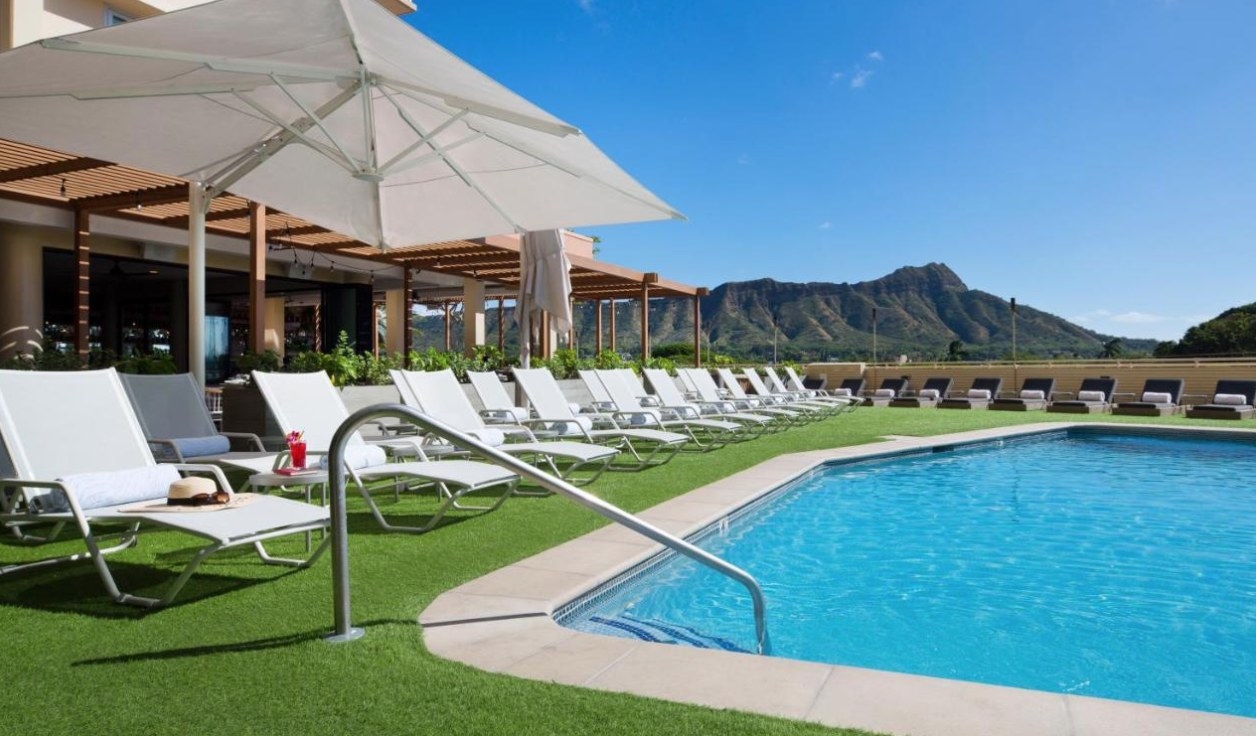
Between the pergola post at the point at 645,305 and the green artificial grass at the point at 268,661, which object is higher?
the pergola post at the point at 645,305

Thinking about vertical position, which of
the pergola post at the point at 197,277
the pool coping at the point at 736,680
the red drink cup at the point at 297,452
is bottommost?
the pool coping at the point at 736,680

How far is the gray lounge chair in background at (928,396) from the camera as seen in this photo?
788 inches

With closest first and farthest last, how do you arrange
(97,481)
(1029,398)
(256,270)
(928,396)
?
(97,481) < (256,270) < (1029,398) < (928,396)

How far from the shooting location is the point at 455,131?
603 centimetres

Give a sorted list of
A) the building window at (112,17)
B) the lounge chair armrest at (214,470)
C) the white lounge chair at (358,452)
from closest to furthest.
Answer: the lounge chair armrest at (214,470) → the white lounge chair at (358,452) → the building window at (112,17)

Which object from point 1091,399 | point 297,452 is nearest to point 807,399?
point 1091,399

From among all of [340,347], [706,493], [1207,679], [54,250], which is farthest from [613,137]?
[1207,679]

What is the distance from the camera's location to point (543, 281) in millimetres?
Result: 10836

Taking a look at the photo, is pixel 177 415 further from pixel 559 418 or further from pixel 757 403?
pixel 757 403

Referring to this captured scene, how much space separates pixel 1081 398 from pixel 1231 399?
2796mm

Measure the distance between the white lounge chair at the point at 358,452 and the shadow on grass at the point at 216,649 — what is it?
153cm

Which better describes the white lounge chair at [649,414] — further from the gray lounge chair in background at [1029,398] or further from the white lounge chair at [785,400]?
the gray lounge chair in background at [1029,398]

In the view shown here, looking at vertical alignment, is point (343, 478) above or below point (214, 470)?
above

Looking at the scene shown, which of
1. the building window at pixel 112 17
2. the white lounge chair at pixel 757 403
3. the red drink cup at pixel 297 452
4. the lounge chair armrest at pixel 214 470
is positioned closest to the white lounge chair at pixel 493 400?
the red drink cup at pixel 297 452
